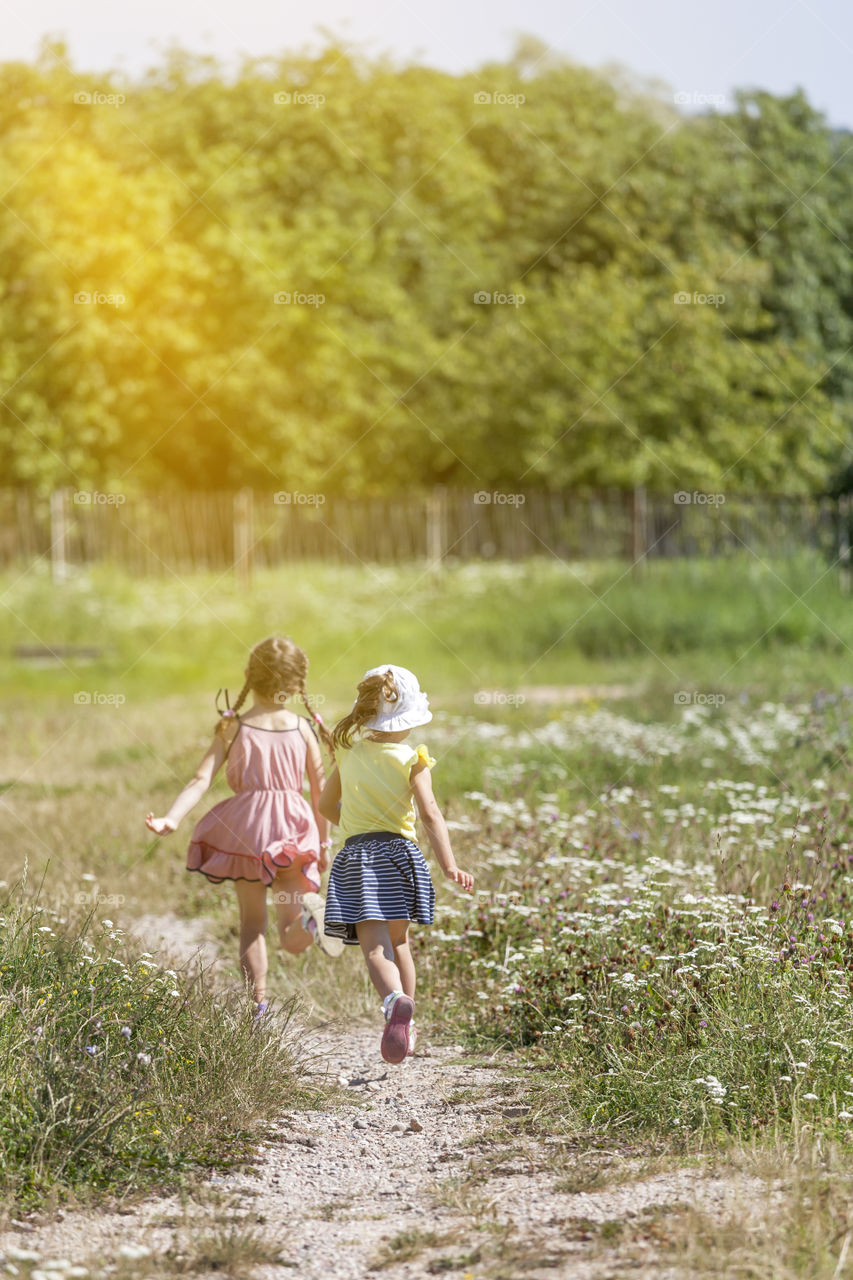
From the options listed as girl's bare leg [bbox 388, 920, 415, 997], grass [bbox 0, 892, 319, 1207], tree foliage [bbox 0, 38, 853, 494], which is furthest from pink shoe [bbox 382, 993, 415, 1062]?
tree foliage [bbox 0, 38, 853, 494]

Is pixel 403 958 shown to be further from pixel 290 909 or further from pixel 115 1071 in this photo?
A: pixel 115 1071

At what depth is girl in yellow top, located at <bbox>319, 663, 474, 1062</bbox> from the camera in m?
4.91

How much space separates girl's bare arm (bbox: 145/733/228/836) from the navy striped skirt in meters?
0.60

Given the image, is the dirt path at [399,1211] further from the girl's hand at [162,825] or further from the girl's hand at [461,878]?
the girl's hand at [162,825]

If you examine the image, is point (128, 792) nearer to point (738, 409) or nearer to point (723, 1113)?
point (723, 1113)

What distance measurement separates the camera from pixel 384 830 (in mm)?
4984

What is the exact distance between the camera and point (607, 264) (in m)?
→ 31.4

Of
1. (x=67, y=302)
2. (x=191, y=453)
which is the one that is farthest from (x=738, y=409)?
(x=67, y=302)

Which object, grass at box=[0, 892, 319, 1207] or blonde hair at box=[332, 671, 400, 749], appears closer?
grass at box=[0, 892, 319, 1207]

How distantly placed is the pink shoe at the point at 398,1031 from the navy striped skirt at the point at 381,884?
40 centimetres

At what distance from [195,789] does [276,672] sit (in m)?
0.52

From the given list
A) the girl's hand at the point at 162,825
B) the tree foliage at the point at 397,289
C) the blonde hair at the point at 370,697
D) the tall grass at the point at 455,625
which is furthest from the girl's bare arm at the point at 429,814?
the tree foliage at the point at 397,289

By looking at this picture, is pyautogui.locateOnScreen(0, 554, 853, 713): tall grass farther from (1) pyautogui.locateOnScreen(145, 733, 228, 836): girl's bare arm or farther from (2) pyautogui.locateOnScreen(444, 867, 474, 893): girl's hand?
(2) pyautogui.locateOnScreen(444, 867, 474, 893): girl's hand

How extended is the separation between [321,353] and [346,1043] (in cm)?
2397
